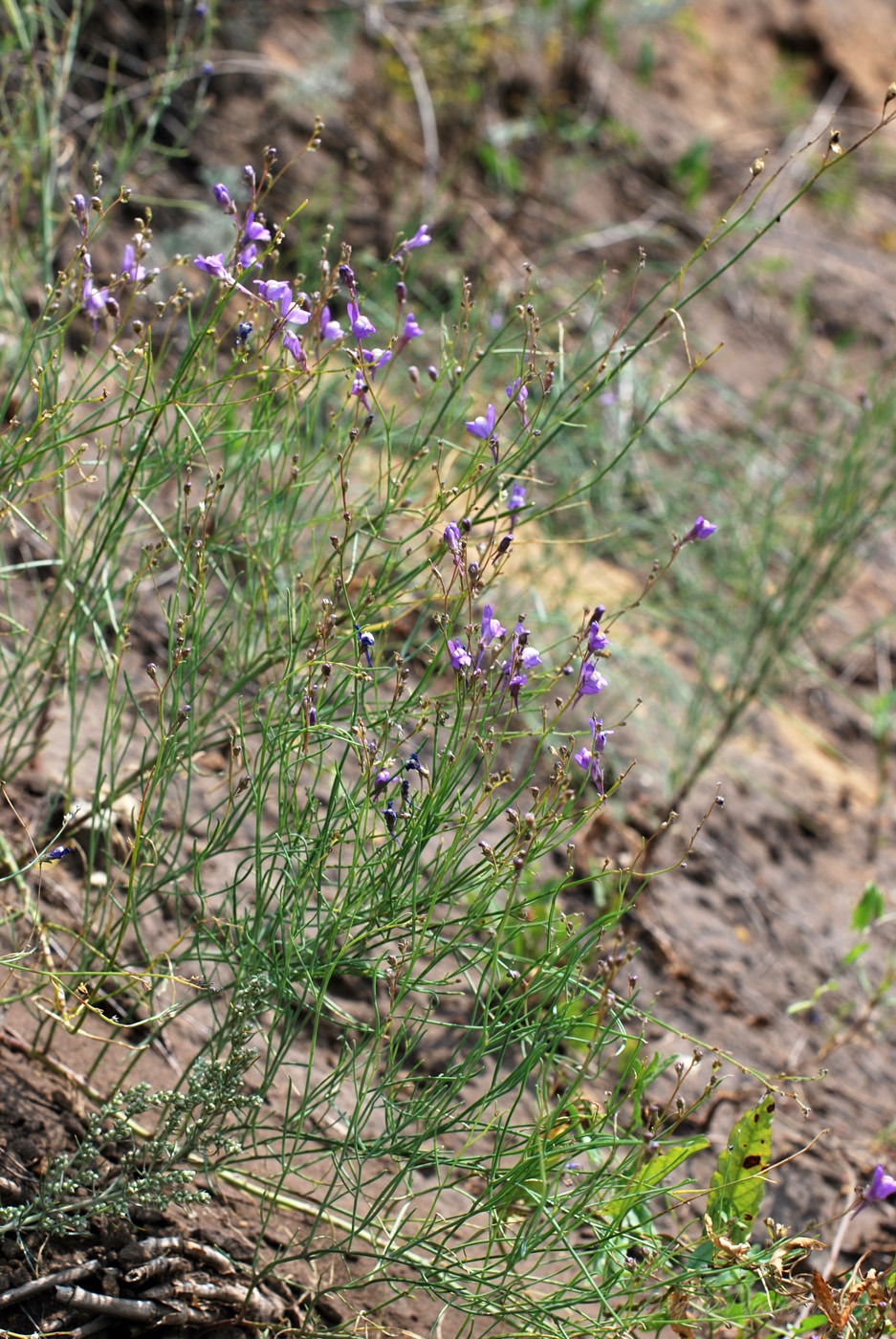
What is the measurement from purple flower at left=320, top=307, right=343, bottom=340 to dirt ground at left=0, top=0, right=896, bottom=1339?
3.23 feet

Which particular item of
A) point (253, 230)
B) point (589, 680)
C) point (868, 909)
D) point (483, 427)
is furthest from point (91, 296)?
point (868, 909)

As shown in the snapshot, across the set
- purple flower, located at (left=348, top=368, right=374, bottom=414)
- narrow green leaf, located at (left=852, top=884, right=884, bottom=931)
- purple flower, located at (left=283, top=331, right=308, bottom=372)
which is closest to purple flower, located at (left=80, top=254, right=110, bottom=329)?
purple flower, located at (left=283, top=331, right=308, bottom=372)

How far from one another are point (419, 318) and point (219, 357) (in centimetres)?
85

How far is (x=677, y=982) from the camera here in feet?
10.1

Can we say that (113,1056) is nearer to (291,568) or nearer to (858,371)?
(291,568)

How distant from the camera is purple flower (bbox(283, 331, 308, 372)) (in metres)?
1.77

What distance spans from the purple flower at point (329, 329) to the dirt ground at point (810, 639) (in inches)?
38.8

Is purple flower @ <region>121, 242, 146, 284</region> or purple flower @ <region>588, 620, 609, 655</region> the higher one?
purple flower @ <region>121, 242, 146, 284</region>

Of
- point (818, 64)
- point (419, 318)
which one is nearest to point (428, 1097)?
point (419, 318)

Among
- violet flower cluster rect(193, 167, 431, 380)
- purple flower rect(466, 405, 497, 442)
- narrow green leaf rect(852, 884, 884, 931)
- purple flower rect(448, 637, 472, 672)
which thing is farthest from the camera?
narrow green leaf rect(852, 884, 884, 931)

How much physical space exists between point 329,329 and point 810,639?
2958mm

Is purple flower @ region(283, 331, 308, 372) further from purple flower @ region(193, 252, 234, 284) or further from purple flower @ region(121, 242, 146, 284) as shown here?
purple flower @ region(121, 242, 146, 284)

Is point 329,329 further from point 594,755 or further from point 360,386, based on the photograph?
point 594,755

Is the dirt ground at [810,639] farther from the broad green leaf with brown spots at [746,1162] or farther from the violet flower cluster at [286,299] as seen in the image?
the violet flower cluster at [286,299]
